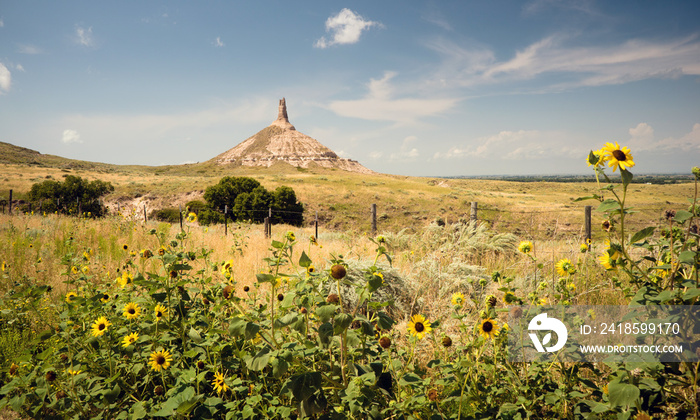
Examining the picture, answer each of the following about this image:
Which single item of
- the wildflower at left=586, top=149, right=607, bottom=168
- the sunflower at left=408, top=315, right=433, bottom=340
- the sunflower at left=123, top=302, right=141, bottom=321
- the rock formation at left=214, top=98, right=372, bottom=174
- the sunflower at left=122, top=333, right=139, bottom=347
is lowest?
A: the sunflower at left=122, top=333, right=139, bottom=347

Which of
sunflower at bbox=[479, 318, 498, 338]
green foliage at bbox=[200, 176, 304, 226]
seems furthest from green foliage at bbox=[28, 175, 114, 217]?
sunflower at bbox=[479, 318, 498, 338]

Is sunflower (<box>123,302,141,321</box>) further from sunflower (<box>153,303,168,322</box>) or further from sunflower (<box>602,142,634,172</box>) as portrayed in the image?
sunflower (<box>602,142,634,172</box>)

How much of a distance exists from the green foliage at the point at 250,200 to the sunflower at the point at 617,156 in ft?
75.2

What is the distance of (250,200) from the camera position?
2464 centimetres

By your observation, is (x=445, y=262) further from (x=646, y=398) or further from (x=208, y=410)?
(x=208, y=410)

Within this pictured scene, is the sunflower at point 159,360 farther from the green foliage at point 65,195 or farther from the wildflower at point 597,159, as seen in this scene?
the green foliage at point 65,195

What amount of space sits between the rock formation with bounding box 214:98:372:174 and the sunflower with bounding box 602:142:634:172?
373ft

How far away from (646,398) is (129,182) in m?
48.7

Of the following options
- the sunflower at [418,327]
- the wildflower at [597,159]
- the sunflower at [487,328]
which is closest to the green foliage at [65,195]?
the sunflower at [418,327]

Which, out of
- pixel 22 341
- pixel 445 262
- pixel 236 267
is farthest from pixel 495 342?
pixel 236 267

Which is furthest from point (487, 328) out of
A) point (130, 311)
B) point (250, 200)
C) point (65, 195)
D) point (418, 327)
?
point (65, 195)

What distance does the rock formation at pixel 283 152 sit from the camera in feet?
390

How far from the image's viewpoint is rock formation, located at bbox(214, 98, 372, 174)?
11881 cm

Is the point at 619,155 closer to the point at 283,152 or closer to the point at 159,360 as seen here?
the point at 159,360
